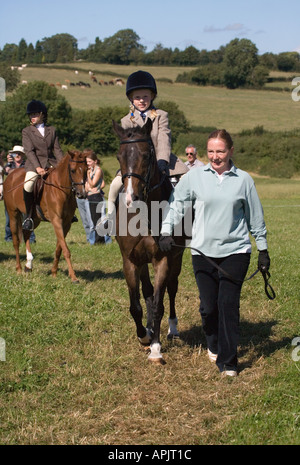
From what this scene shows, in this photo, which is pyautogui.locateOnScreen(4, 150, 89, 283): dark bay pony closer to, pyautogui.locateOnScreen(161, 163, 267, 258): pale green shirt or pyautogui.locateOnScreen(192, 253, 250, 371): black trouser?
pyautogui.locateOnScreen(192, 253, 250, 371): black trouser

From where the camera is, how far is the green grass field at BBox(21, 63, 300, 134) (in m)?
72.7

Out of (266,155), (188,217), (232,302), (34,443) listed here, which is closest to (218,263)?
(232,302)

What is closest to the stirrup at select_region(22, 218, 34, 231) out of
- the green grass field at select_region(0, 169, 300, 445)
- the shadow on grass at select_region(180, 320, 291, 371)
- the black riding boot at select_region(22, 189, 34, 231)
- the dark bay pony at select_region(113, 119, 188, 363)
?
the black riding boot at select_region(22, 189, 34, 231)

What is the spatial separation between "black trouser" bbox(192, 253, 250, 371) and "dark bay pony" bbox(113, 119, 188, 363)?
495mm

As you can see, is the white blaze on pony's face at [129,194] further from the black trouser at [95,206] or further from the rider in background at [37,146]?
the black trouser at [95,206]

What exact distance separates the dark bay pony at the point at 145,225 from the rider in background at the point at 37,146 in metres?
5.33

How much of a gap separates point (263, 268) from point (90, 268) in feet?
22.6

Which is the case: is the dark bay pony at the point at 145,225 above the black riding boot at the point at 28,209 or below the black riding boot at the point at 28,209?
above

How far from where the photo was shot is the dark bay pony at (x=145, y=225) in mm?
5395

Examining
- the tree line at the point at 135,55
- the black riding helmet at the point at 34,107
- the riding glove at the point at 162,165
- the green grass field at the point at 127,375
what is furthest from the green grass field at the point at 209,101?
the riding glove at the point at 162,165

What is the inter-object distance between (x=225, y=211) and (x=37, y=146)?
21.5 feet

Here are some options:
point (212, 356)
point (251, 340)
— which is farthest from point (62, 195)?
point (212, 356)

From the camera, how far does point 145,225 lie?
19.6 ft

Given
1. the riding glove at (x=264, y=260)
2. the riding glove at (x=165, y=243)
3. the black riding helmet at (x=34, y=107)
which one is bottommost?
the riding glove at (x=264, y=260)
